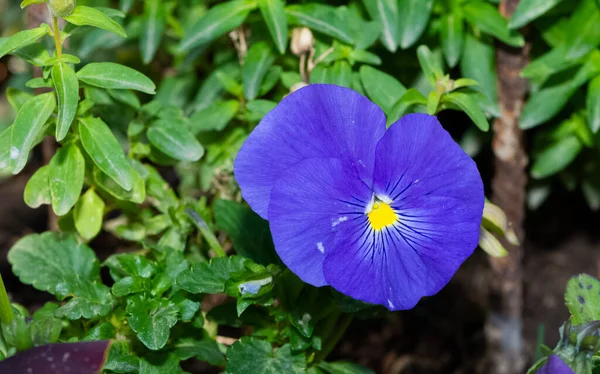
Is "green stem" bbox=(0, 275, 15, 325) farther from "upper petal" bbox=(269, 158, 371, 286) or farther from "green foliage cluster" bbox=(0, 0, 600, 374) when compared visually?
"upper petal" bbox=(269, 158, 371, 286)

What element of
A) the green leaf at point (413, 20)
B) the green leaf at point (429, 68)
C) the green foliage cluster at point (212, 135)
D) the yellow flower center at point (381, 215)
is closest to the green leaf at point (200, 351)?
the green foliage cluster at point (212, 135)

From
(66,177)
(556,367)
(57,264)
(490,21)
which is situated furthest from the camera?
(490,21)

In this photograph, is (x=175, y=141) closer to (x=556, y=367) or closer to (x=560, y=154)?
(x=556, y=367)

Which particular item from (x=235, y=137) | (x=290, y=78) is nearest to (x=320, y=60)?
(x=290, y=78)

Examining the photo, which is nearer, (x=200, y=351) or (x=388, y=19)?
(x=200, y=351)

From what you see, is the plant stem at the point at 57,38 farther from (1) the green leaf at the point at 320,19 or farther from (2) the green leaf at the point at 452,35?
(2) the green leaf at the point at 452,35

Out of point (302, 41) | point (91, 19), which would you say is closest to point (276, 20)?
point (302, 41)

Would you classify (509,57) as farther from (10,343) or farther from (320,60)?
(10,343)
